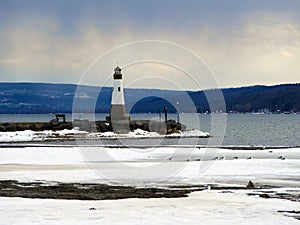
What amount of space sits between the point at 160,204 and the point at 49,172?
12.7m

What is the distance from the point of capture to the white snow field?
16.7m

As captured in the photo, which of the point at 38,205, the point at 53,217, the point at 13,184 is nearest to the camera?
the point at 53,217

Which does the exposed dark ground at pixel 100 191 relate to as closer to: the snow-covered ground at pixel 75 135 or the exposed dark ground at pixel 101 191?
the exposed dark ground at pixel 101 191

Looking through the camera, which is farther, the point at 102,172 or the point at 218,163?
the point at 218,163

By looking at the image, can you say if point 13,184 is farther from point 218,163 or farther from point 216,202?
point 218,163

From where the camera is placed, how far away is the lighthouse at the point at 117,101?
79.2 meters

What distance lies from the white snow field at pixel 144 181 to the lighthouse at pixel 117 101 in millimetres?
30703

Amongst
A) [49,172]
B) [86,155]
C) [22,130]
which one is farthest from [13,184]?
[22,130]

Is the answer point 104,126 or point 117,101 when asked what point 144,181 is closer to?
point 117,101

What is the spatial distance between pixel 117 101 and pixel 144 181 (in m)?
52.8

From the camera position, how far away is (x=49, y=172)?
1206 inches

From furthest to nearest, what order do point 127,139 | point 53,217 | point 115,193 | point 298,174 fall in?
1. point 127,139
2. point 298,174
3. point 115,193
4. point 53,217

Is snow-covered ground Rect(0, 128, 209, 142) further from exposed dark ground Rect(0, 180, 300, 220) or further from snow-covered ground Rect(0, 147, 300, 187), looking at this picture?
exposed dark ground Rect(0, 180, 300, 220)

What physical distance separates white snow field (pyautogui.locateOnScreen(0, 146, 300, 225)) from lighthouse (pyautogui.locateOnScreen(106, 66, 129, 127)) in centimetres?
3070
